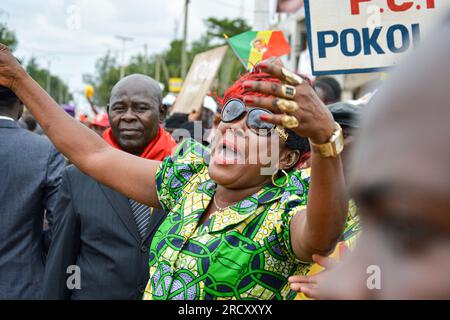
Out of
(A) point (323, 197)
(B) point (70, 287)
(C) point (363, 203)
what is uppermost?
(C) point (363, 203)

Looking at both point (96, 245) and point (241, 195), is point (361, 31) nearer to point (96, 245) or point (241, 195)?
point (241, 195)

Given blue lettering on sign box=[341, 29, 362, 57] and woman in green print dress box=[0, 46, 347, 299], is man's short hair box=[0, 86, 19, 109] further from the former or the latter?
blue lettering on sign box=[341, 29, 362, 57]

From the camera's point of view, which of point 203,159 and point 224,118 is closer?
point 224,118

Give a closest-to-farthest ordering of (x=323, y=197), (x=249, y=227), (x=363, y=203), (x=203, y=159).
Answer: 1. (x=363, y=203)
2. (x=323, y=197)
3. (x=249, y=227)
4. (x=203, y=159)

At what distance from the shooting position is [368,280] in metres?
0.50

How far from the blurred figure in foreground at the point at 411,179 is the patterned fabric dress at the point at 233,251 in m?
1.30

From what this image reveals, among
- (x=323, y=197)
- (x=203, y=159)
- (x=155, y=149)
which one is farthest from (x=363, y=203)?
(x=155, y=149)

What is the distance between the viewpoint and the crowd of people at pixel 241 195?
1.34 feet

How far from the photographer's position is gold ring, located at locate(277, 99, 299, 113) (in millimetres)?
1263

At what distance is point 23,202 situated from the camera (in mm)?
2998

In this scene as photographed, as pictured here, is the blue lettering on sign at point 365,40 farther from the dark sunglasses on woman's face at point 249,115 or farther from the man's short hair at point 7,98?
the man's short hair at point 7,98

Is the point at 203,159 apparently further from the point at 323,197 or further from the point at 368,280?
the point at 368,280

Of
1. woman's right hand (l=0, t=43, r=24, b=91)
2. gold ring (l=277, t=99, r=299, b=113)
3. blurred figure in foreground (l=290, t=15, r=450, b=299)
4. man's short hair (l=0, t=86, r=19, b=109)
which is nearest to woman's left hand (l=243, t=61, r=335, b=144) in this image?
gold ring (l=277, t=99, r=299, b=113)

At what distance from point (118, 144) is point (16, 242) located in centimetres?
80
